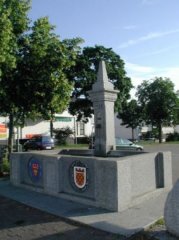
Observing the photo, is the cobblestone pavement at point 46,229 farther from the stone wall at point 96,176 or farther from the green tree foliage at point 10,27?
the green tree foliage at point 10,27


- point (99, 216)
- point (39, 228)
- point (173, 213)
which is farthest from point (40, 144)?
point (173, 213)

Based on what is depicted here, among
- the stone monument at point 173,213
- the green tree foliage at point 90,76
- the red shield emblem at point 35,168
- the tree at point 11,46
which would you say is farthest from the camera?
the green tree foliage at point 90,76

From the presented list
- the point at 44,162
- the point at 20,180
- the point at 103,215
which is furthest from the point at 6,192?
the point at 103,215

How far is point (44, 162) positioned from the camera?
9883mm

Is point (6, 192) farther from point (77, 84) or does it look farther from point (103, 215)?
point (77, 84)

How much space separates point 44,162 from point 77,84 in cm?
3499

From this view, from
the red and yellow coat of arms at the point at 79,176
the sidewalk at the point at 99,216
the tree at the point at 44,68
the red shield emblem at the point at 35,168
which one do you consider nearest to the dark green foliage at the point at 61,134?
the tree at the point at 44,68

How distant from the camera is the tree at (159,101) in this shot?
177ft

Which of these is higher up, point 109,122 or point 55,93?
point 55,93

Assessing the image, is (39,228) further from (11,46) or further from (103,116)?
(11,46)

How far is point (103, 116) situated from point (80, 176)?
11.7 feet

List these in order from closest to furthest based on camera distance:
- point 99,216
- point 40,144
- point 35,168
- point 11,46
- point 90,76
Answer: point 99,216
point 35,168
point 11,46
point 40,144
point 90,76

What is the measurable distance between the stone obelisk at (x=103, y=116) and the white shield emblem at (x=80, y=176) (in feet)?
10.1

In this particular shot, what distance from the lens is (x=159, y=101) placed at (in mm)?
54406
